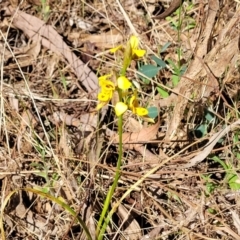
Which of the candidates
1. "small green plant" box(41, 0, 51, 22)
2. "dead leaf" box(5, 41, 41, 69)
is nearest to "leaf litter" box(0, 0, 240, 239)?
"dead leaf" box(5, 41, 41, 69)

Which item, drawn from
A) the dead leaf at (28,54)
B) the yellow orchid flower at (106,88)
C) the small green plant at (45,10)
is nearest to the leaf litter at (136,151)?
the dead leaf at (28,54)

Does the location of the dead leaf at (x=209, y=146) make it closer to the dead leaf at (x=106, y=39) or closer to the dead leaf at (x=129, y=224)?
the dead leaf at (x=129, y=224)

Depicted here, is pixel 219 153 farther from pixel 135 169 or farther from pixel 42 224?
pixel 42 224

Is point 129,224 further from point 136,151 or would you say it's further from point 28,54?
point 28,54

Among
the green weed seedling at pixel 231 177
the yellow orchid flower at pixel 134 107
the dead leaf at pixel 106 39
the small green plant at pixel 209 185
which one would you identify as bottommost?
the small green plant at pixel 209 185

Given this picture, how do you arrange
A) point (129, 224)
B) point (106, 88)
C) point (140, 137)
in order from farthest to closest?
point (140, 137) < point (129, 224) < point (106, 88)

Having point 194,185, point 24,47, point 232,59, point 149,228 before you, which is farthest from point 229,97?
point 24,47

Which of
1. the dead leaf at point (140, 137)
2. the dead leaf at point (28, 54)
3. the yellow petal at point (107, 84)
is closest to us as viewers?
the yellow petal at point (107, 84)

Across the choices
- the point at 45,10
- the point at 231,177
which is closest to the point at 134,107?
the point at 231,177

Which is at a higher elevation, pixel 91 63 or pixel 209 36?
pixel 209 36
